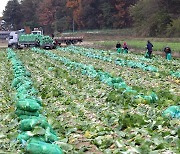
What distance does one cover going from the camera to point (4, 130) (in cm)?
780

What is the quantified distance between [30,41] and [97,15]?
39915 millimetres

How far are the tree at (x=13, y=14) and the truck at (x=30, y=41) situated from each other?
55.4 meters

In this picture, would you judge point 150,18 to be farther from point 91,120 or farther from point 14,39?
point 91,120

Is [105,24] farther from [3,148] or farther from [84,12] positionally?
[3,148]

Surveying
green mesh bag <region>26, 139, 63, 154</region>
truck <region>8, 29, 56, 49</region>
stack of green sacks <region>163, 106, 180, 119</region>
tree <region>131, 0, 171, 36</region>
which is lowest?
truck <region>8, 29, 56, 49</region>

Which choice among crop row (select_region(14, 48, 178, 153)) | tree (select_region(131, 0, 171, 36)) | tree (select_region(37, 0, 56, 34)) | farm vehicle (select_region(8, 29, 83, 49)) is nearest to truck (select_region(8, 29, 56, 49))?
farm vehicle (select_region(8, 29, 83, 49))

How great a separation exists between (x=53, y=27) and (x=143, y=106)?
268 feet

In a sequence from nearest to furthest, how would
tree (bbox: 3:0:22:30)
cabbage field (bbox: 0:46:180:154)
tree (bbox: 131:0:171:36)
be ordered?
cabbage field (bbox: 0:46:180:154), tree (bbox: 131:0:171:36), tree (bbox: 3:0:22:30)

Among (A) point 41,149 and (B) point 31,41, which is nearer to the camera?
(A) point 41,149

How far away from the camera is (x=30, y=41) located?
147 ft

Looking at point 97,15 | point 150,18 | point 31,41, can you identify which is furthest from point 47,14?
point 31,41

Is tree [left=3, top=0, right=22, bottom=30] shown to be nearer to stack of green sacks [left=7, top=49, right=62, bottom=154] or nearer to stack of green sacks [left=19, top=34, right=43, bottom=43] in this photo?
stack of green sacks [left=19, top=34, right=43, bottom=43]

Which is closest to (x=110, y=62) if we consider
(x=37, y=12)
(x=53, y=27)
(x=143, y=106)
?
(x=143, y=106)

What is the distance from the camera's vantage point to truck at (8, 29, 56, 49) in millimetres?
43188
